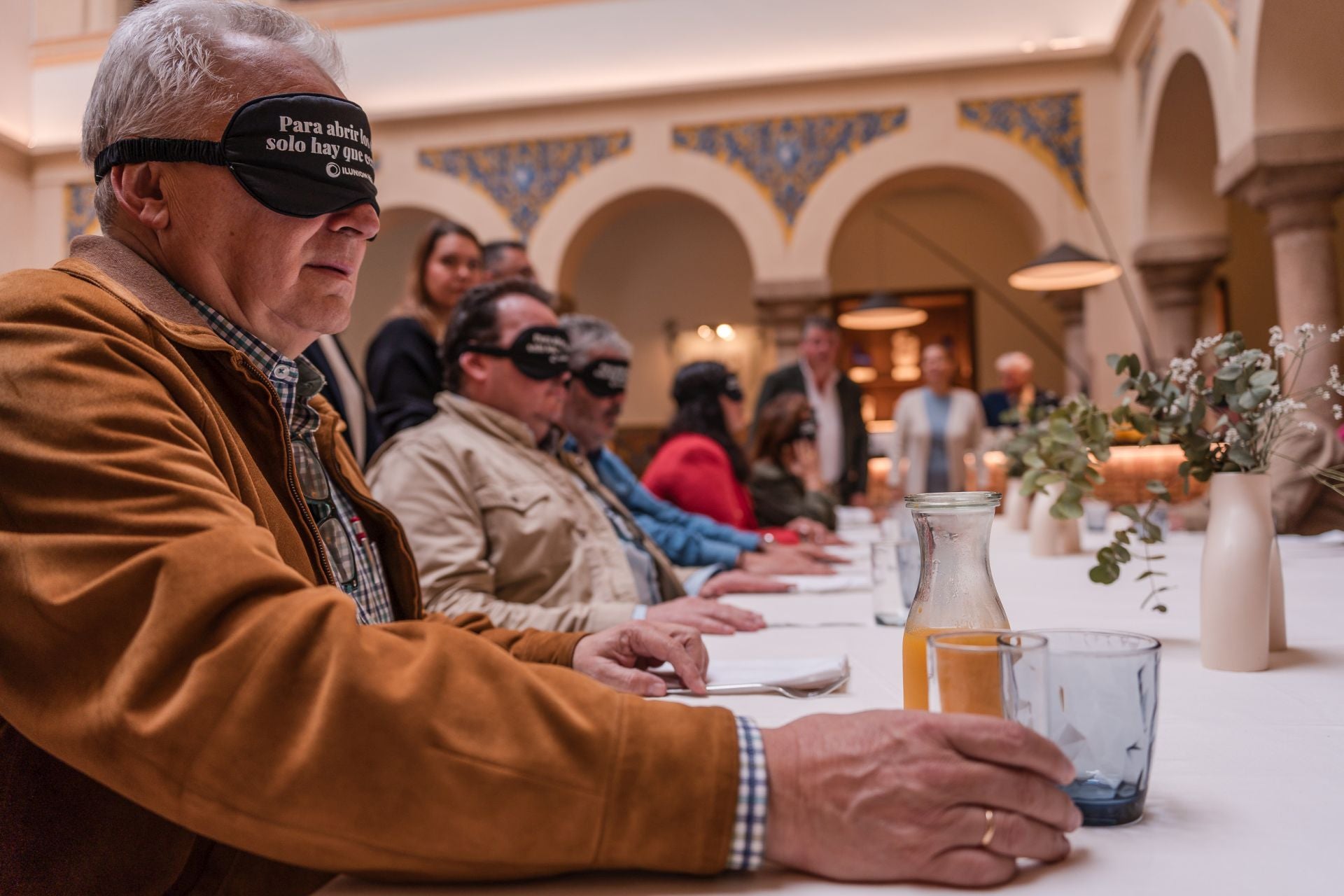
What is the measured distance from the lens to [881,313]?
746cm

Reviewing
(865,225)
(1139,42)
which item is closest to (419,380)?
(1139,42)

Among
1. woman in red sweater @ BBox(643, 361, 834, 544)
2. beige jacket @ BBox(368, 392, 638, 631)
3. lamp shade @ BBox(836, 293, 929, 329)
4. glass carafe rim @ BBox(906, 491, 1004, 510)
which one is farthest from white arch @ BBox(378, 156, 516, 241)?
glass carafe rim @ BBox(906, 491, 1004, 510)

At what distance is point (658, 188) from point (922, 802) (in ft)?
22.9

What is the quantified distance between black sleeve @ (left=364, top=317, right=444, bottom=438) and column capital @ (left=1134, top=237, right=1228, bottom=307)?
16.4ft

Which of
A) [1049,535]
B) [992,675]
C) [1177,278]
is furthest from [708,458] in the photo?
[1177,278]

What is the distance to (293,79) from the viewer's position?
3.48 ft

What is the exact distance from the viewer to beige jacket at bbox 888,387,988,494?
19.5ft

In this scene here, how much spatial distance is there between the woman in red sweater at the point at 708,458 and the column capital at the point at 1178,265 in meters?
3.71

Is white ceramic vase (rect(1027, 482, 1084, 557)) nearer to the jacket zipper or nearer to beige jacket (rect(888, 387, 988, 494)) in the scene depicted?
the jacket zipper

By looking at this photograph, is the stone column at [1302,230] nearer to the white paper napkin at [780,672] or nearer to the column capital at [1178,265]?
the column capital at [1178,265]

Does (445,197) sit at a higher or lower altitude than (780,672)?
higher

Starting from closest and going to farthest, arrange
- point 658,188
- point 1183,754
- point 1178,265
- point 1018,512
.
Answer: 1. point 1183,754
2. point 1018,512
3. point 1178,265
4. point 658,188

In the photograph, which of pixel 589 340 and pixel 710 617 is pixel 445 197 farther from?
pixel 710 617

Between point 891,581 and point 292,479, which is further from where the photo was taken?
point 891,581
